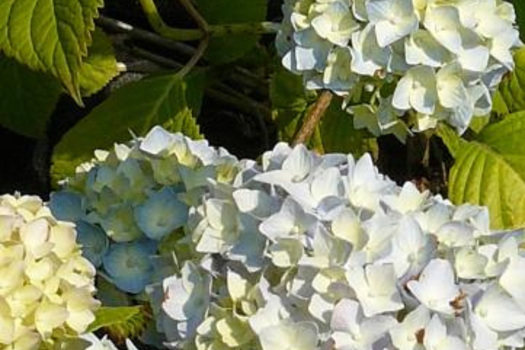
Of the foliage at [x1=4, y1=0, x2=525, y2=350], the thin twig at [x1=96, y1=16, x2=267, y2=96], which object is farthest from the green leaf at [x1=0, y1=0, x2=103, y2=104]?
the thin twig at [x1=96, y1=16, x2=267, y2=96]

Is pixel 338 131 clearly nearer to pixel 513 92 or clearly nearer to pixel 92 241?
pixel 513 92

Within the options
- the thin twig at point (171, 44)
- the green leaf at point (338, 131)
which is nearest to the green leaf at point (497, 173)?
the green leaf at point (338, 131)

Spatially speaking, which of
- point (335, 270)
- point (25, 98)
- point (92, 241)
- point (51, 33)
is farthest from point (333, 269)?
point (25, 98)

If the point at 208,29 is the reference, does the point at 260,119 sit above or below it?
below

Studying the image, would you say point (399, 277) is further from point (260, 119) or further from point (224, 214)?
point (260, 119)

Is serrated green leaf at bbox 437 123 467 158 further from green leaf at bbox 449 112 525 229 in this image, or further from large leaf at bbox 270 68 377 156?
large leaf at bbox 270 68 377 156

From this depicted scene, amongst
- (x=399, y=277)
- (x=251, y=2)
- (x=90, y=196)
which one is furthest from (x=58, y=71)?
(x=399, y=277)
